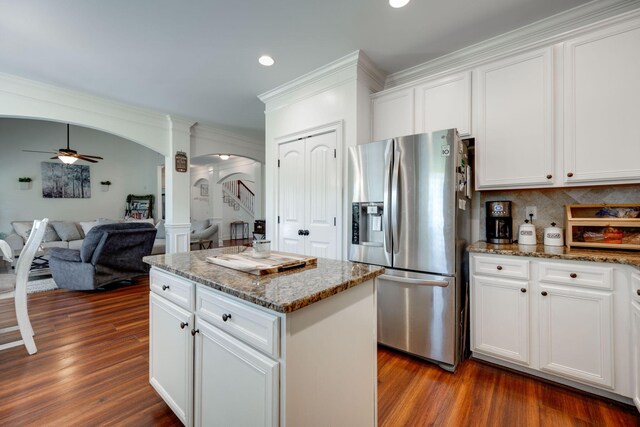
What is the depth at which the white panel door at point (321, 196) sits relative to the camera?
290 centimetres

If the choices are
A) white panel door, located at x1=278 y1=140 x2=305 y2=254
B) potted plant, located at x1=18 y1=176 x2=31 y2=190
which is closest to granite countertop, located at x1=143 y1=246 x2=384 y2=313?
white panel door, located at x1=278 y1=140 x2=305 y2=254

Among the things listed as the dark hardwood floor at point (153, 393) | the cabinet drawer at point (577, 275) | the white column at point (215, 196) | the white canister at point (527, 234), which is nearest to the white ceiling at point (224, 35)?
the white canister at point (527, 234)

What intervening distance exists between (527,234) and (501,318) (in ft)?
2.35

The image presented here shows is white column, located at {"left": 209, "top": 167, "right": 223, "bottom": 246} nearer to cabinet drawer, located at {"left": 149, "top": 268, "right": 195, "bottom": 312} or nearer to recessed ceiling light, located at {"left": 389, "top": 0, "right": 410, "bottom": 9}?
cabinet drawer, located at {"left": 149, "top": 268, "right": 195, "bottom": 312}

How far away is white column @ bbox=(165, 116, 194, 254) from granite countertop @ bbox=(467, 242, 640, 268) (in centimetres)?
437

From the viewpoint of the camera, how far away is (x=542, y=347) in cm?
190

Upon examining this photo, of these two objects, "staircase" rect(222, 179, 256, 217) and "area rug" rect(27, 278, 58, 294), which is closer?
"area rug" rect(27, 278, 58, 294)

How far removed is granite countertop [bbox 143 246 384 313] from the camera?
3.13ft

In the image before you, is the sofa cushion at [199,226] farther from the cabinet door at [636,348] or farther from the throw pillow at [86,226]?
the cabinet door at [636,348]

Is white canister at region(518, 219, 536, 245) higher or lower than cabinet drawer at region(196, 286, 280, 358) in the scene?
higher

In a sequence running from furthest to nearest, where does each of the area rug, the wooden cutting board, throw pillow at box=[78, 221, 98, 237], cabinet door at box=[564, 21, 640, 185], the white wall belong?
throw pillow at box=[78, 221, 98, 237], the white wall, the area rug, cabinet door at box=[564, 21, 640, 185], the wooden cutting board

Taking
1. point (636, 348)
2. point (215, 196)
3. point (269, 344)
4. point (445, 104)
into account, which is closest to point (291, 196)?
point (445, 104)

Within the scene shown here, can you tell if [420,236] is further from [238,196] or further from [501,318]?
[238,196]

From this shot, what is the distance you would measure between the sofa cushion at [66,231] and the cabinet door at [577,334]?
7545mm
